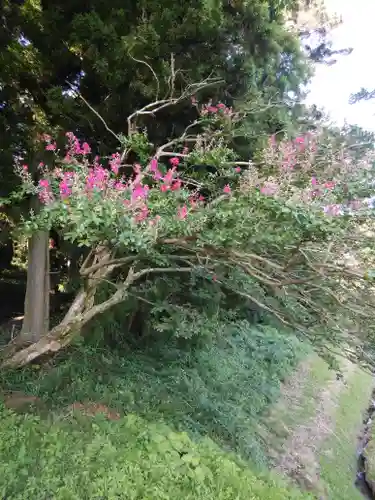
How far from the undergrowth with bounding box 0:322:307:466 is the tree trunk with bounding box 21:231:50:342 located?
53 centimetres

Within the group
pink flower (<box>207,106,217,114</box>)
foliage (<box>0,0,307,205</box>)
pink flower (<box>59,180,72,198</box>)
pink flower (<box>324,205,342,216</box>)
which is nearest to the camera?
pink flower (<box>59,180,72,198</box>)

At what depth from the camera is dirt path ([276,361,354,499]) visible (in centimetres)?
567

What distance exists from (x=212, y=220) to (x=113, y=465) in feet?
6.59

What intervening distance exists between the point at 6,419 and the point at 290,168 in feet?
10.9

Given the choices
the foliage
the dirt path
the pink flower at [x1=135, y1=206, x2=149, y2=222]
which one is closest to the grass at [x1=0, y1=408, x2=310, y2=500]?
the pink flower at [x1=135, y1=206, x2=149, y2=222]

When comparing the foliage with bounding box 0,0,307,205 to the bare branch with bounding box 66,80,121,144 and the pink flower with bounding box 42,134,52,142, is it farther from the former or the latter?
the pink flower with bounding box 42,134,52,142

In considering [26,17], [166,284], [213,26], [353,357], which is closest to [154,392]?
[166,284]

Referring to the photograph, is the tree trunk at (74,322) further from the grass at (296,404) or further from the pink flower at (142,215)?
the grass at (296,404)

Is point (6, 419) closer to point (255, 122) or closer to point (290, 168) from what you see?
point (290, 168)

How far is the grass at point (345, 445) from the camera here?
19.5 feet

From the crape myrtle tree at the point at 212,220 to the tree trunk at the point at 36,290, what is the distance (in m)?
0.12

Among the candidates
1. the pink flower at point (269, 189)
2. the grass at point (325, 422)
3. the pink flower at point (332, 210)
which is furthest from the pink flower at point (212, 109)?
the grass at point (325, 422)

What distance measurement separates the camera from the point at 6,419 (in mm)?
3432

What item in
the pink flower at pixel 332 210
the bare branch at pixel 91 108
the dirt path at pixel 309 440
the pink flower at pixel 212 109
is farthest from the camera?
the dirt path at pixel 309 440
